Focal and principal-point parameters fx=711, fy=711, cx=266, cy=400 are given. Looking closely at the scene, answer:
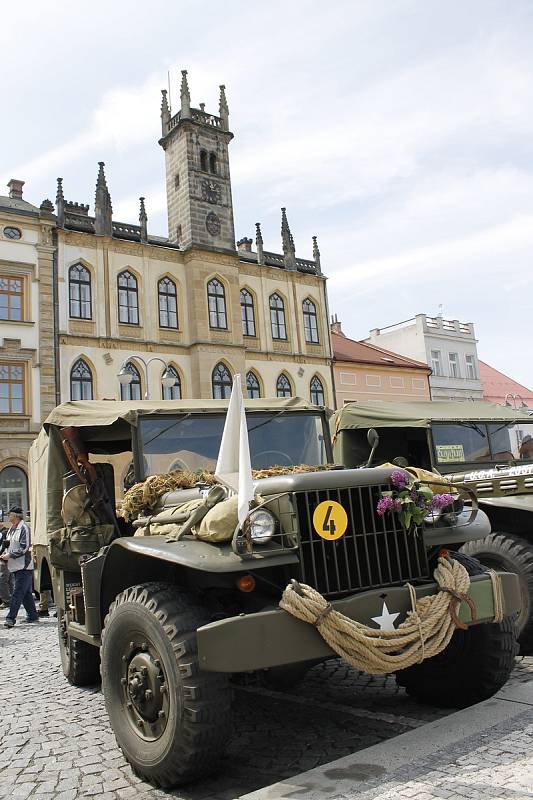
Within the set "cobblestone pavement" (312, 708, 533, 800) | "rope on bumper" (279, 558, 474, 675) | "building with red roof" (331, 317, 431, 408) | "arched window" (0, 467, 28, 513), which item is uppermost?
"building with red roof" (331, 317, 431, 408)

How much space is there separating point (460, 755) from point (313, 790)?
0.75 meters

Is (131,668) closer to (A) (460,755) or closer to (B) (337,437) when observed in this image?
(A) (460,755)

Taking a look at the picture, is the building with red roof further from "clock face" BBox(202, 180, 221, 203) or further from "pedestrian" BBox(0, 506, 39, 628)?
"pedestrian" BBox(0, 506, 39, 628)

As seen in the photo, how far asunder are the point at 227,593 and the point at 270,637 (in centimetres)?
70

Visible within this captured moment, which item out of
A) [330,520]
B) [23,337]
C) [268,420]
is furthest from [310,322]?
[330,520]

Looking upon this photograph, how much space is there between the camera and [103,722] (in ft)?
15.8

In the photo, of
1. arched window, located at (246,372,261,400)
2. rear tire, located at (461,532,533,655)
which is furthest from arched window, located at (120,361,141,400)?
rear tire, located at (461,532,533,655)

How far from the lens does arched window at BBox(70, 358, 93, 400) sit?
87.2 feet

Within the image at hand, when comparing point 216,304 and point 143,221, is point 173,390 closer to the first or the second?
point 216,304

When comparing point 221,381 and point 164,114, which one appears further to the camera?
point 164,114

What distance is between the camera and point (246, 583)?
3561 mm

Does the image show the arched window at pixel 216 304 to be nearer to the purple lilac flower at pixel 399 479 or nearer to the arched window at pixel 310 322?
the arched window at pixel 310 322

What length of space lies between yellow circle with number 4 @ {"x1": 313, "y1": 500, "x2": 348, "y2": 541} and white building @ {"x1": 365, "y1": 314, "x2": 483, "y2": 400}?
1437 inches

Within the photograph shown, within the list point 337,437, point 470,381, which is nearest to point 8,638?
point 337,437
